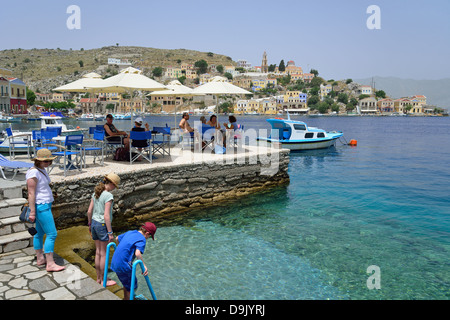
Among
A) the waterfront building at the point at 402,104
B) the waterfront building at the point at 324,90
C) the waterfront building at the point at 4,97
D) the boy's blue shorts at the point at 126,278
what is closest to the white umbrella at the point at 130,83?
the boy's blue shorts at the point at 126,278

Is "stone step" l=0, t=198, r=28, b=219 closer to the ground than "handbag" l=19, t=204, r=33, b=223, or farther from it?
closer to the ground

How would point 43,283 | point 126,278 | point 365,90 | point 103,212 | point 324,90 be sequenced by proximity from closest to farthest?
1. point 126,278
2. point 43,283
3. point 103,212
4. point 365,90
5. point 324,90

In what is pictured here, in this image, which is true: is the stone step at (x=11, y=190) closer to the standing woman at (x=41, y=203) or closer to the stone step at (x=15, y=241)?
the stone step at (x=15, y=241)

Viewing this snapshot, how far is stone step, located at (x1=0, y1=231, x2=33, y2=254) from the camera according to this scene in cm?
474

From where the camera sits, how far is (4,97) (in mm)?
65938

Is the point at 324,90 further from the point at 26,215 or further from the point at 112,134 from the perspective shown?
the point at 26,215

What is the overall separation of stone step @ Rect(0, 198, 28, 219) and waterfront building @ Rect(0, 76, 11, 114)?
72672mm

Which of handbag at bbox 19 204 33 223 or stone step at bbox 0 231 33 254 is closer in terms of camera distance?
handbag at bbox 19 204 33 223

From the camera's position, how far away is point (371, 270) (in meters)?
6.14

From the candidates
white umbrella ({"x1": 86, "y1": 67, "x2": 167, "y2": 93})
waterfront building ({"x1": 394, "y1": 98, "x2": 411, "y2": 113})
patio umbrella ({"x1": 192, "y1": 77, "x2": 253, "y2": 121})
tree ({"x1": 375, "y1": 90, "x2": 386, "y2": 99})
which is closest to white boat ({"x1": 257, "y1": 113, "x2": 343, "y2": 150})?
patio umbrella ({"x1": 192, "y1": 77, "x2": 253, "y2": 121})

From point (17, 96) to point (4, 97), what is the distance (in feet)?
20.2

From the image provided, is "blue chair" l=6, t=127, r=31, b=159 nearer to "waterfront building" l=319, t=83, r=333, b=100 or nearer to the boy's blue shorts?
the boy's blue shorts

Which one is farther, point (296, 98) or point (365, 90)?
point (365, 90)

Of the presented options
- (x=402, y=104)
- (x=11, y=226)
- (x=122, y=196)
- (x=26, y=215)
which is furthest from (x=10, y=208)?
(x=402, y=104)
